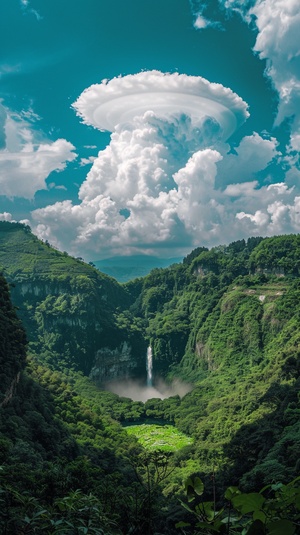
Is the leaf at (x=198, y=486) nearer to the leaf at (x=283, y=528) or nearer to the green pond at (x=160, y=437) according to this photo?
the leaf at (x=283, y=528)

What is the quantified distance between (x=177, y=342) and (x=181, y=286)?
91.0ft

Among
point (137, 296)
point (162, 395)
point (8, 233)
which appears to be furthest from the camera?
point (137, 296)

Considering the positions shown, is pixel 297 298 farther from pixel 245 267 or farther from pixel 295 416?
pixel 295 416

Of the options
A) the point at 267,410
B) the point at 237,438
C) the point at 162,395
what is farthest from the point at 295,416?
the point at 162,395

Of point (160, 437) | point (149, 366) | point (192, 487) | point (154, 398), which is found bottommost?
point (160, 437)

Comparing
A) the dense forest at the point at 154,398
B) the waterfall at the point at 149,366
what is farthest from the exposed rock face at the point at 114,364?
the waterfall at the point at 149,366

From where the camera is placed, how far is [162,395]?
329ft

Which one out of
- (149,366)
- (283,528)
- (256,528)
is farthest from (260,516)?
(149,366)

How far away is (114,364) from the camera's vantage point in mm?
110312

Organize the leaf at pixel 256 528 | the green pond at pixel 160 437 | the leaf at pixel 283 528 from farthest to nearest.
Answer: the green pond at pixel 160 437 → the leaf at pixel 256 528 → the leaf at pixel 283 528

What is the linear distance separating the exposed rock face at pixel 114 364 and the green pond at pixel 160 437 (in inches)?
1455

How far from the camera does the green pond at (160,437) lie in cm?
5844

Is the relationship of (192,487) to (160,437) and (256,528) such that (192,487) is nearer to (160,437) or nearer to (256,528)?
(256,528)

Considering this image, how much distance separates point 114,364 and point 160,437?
48.4 meters
